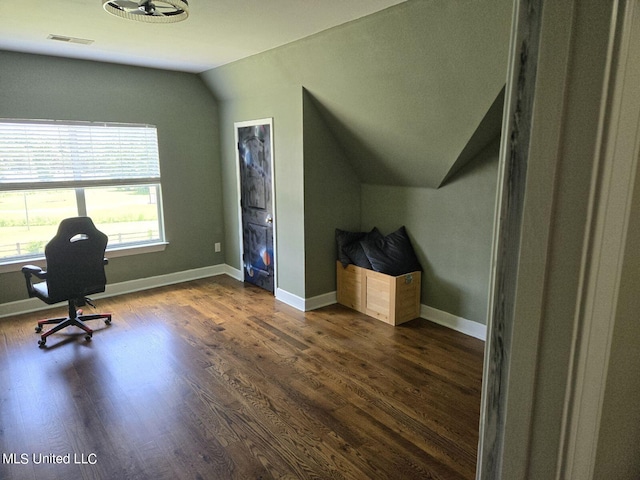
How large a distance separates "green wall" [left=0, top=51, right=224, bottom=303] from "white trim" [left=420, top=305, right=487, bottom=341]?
115 inches

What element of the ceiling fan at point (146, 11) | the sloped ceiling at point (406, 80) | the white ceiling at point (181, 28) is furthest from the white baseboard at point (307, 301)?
the ceiling fan at point (146, 11)

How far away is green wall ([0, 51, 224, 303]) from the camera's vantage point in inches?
166

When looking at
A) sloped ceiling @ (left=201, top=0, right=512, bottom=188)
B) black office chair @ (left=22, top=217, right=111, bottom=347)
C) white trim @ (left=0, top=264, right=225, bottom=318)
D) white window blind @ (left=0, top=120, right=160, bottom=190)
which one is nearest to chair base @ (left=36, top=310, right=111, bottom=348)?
black office chair @ (left=22, top=217, right=111, bottom=347)

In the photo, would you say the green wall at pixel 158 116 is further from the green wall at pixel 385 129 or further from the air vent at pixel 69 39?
the air vent at pixel 69 39

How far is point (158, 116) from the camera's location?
5008 millimetres

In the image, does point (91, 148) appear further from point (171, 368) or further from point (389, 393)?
point (389, 393)

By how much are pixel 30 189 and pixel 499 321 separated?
4.85 m

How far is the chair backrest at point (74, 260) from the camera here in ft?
11.5

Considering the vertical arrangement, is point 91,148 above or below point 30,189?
above

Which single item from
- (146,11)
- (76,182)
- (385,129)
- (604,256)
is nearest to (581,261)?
(604,256)

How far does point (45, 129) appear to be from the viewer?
14.2ft

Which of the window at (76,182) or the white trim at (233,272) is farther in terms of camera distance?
the white trim at (233,272)

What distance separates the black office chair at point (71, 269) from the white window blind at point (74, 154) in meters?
1.03

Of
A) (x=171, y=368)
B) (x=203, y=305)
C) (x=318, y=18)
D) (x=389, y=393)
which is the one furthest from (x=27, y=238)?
(x=389, y=393)
